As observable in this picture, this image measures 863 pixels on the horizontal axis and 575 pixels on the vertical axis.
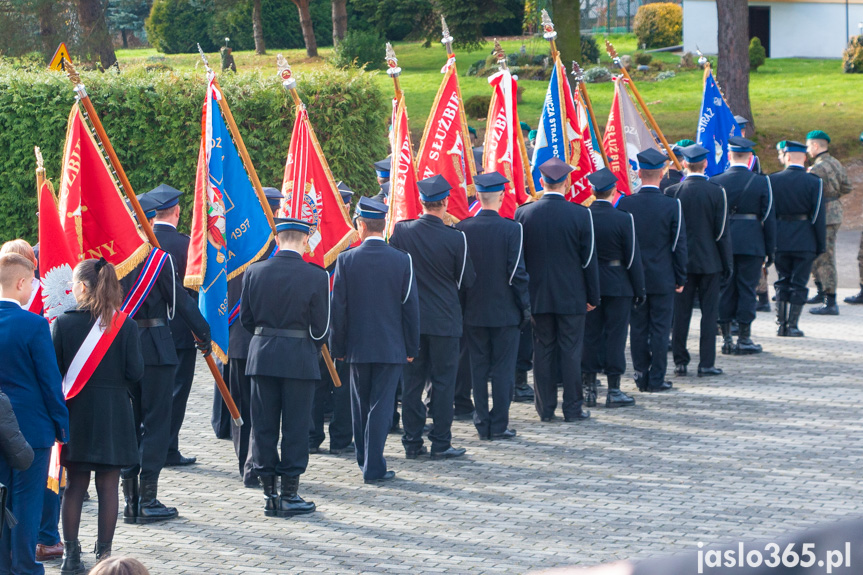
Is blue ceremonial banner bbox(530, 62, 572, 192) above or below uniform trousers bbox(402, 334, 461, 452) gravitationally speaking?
above

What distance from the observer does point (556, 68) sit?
1081cm

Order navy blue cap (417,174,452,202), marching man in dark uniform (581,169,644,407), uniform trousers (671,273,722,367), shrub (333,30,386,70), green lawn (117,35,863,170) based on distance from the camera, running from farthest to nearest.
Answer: shrub (333,30,386,70)
green lawn (117,35,863,170)
uniform trousers (671,273,722,367)
marching man in dark uniform (581,169,644,407)
navy blue cap (417,174,452,202)

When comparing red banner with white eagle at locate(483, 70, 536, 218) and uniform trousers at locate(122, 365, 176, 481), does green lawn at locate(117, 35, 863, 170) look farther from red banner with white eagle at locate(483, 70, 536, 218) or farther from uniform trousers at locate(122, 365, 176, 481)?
uniform trousers at locate(122, 365, 176, 481)

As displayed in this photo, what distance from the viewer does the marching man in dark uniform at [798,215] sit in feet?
40.3

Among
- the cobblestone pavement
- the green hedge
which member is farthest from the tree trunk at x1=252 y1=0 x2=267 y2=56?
the cobblestone pavement

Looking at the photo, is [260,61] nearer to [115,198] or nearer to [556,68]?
[556,68]

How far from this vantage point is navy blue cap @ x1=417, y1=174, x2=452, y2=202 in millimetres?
8250

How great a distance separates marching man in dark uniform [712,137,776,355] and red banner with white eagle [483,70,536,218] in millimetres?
2794

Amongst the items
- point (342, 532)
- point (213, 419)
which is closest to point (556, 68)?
point (213, 419)

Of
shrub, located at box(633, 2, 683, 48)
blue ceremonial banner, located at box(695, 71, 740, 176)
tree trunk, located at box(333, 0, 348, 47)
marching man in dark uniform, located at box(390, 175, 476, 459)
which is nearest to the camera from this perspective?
marching man in dark uniform, located at box(390, 175, 476, 459)

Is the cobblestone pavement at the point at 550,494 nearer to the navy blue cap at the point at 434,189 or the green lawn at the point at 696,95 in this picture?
the navy blue cap at the point at 434,189

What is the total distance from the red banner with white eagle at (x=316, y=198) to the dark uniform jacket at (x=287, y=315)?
1.47 m

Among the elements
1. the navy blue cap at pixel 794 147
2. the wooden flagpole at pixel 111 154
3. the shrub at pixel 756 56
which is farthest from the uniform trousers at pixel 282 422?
the shrub at pixel 756 56

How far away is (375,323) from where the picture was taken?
7.77m
